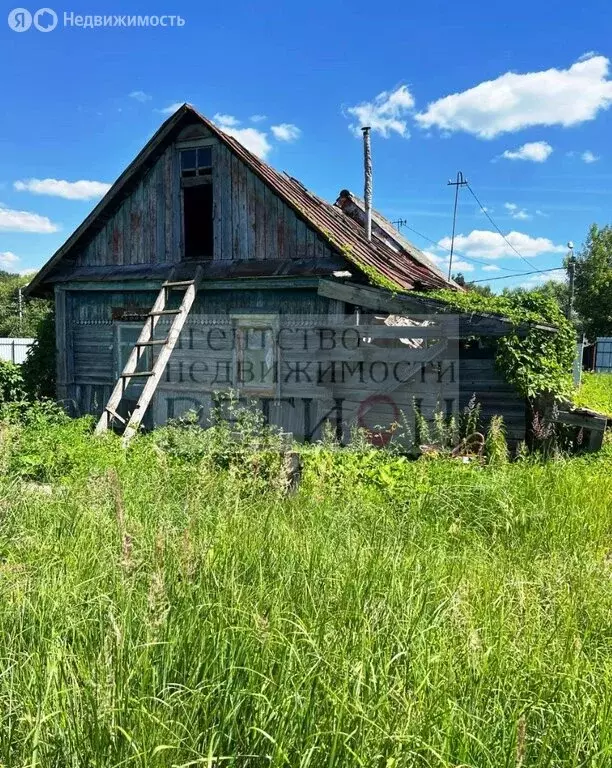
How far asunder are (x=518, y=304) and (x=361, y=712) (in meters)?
7.80

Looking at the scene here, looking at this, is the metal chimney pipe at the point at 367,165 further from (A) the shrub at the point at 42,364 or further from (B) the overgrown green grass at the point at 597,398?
(A) the shrub at the point at 42,364

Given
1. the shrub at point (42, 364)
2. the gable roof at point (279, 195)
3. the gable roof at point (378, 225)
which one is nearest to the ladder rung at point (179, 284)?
the gable roof at point (279, 195)

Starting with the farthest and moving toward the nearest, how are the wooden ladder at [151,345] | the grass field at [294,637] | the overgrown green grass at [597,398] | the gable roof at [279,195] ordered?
the overgrown green grass at [597,398], the gable roof at [279,195], the wooden ladder at [151,345], the grass field at [294,637]

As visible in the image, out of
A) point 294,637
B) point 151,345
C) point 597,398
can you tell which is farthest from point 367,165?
point 294,637

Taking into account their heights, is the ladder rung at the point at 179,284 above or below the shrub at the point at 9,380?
above

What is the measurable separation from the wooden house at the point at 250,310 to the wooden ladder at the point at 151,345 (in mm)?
66

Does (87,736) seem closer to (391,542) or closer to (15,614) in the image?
(15,614)

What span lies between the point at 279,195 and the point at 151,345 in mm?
3275

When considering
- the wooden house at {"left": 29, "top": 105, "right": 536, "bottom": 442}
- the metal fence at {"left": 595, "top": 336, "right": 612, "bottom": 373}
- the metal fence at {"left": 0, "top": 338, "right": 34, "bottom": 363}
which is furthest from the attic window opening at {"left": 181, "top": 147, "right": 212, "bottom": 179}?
the metal fence at {"left": 595, "top": 336, "right": 612, "bottom": 373}

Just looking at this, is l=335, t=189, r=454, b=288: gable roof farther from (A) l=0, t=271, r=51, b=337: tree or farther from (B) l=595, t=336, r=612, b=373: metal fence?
(A) l=0, t=271, r=51, b=337: tree

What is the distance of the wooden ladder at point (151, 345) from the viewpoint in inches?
355

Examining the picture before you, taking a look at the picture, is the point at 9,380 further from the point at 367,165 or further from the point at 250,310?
the point at 367,165

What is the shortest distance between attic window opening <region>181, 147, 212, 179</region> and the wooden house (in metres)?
0.02

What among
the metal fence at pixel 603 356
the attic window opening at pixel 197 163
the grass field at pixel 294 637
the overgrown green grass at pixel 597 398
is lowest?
the grass field at pixel 294 637
